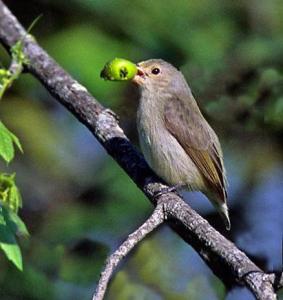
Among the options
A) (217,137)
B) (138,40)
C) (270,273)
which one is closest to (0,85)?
(270,273)

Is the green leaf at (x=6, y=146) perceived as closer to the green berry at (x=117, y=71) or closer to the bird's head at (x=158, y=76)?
the green berry at (x=117, y=71)

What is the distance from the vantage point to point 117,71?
228 inches

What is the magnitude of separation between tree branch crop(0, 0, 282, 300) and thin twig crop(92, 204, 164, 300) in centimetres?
11

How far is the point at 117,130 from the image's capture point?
241 inches

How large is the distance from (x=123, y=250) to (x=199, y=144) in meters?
2.53

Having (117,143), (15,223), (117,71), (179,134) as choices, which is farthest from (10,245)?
(179,134)

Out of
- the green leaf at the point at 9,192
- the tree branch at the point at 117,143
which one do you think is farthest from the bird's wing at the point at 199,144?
the green leaf at the point at 9,192

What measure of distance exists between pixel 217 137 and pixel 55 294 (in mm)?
1669

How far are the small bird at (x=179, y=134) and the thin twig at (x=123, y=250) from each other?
1.63 m

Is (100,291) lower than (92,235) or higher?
lower

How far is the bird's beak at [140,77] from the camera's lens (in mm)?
6883

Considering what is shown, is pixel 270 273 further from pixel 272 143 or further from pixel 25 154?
pixel 25 154

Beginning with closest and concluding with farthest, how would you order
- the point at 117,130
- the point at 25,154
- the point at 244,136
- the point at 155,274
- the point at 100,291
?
1. the point at 100,291
2. the point at 117,130
3. the point at 155,274
4. the point at 244,136
5. the point at 25,154

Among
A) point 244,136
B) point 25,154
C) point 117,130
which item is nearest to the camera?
point 117,130
